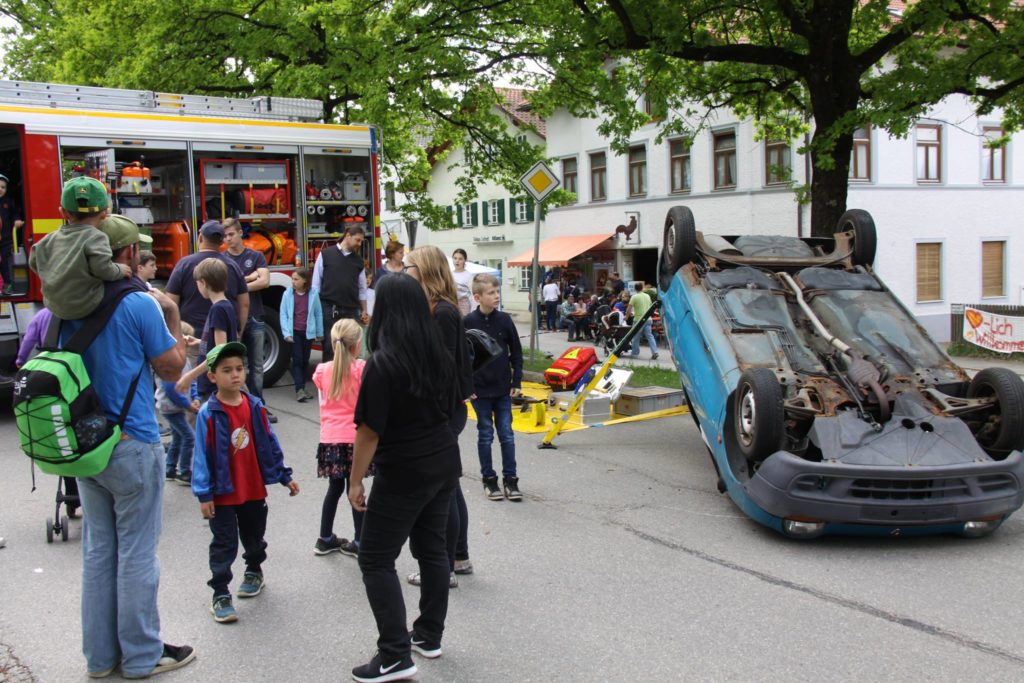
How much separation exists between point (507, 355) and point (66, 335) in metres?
3.50

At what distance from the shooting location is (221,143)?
11312 millimetres

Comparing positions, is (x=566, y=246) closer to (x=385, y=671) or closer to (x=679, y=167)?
(x=679, y=167)

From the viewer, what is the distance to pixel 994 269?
87.0 ft

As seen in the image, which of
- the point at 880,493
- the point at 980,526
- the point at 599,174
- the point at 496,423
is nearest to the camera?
the point at 880,493

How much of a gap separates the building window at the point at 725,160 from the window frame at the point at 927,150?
15.6 ft

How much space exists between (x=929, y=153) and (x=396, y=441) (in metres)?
25.4

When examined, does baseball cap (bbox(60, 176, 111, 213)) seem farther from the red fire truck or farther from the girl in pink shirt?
the red fire truck

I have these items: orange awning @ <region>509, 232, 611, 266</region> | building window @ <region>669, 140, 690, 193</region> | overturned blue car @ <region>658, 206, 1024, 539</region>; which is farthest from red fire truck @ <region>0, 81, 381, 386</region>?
orange awning @ <region>509, 232, 611, 266</region>

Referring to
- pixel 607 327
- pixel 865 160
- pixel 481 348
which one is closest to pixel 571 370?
pixel 481 348

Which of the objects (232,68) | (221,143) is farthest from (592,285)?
(221,143)

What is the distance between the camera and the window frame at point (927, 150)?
82.8 feet

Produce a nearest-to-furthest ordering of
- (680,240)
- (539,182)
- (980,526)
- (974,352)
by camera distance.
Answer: (980,526) → (680,240) → (539,182) → (974,352)

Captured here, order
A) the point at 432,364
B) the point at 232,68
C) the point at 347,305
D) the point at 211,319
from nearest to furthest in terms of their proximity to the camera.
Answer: the point at 432,364 → the point at 211,319 → the point at 347,305 → the point at 232,68

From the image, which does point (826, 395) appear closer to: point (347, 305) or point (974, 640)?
point (974, 640)
